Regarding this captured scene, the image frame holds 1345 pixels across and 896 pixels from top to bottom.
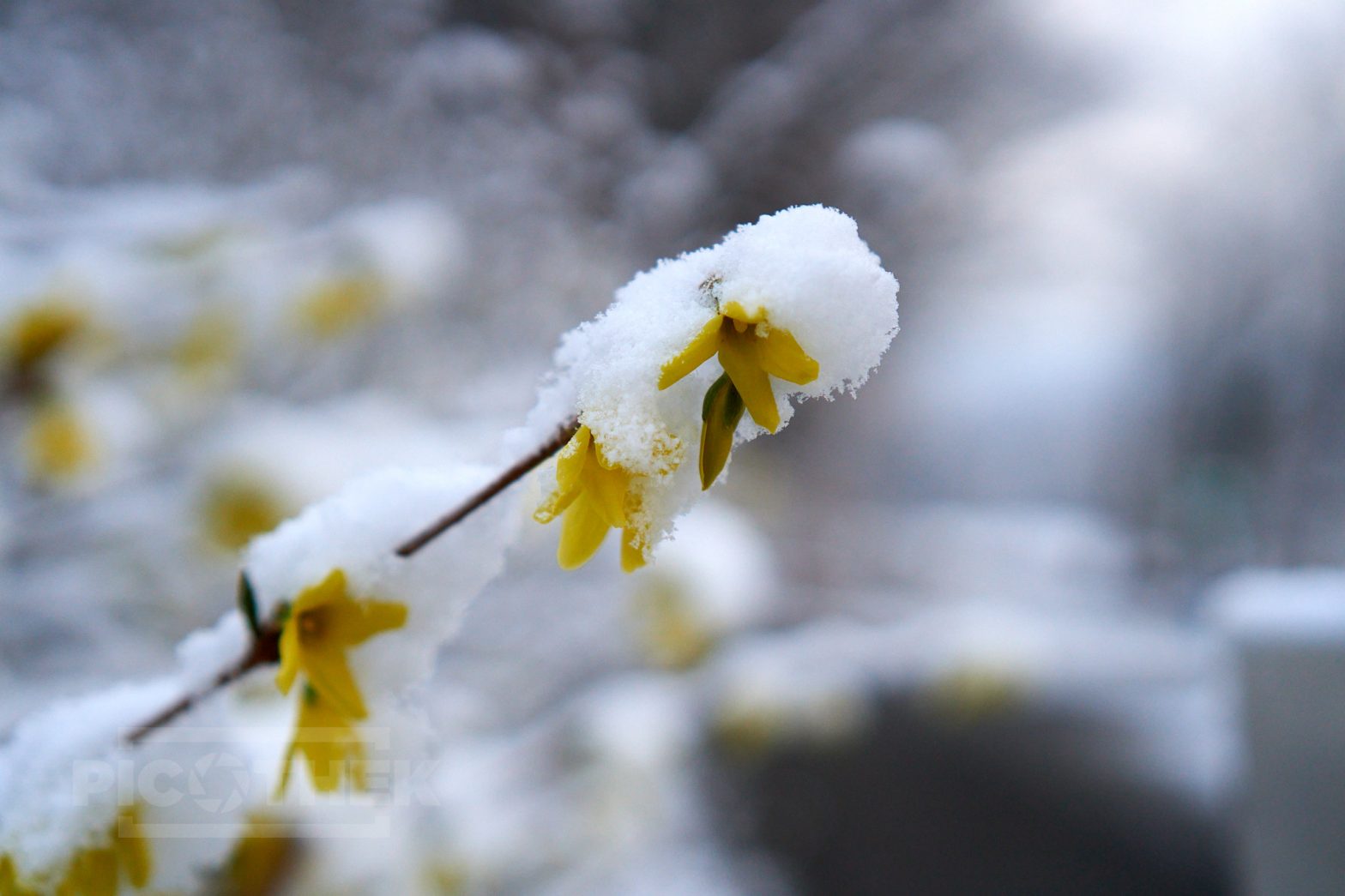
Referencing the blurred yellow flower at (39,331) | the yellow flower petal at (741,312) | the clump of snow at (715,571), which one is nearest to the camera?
the yellow flower petal at (741,312)

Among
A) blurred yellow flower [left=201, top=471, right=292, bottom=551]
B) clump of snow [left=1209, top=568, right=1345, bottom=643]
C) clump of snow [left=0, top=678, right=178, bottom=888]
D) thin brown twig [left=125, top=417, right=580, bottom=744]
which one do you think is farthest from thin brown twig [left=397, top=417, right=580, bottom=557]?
clump of snow [left=1209, top=568, right=1345, bottom=643]

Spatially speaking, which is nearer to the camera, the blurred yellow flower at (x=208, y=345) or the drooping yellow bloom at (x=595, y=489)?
the drooping yellow bloom at (x=595, y=489)

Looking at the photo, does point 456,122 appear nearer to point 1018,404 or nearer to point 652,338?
point 652,338

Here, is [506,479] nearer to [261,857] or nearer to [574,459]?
[574,459]

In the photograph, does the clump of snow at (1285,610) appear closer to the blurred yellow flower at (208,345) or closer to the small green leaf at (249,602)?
the small green leaf at (249,602)

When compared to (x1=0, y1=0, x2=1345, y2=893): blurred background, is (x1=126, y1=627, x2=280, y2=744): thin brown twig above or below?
below

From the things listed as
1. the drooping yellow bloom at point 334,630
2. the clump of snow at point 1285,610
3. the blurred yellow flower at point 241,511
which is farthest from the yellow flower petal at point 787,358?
the clump of snow at point 1285,610

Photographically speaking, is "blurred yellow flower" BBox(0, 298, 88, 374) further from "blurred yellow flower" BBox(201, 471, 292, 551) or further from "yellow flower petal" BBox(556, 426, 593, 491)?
"yellow flower petal" BBox(556, 426, 593, 491)
